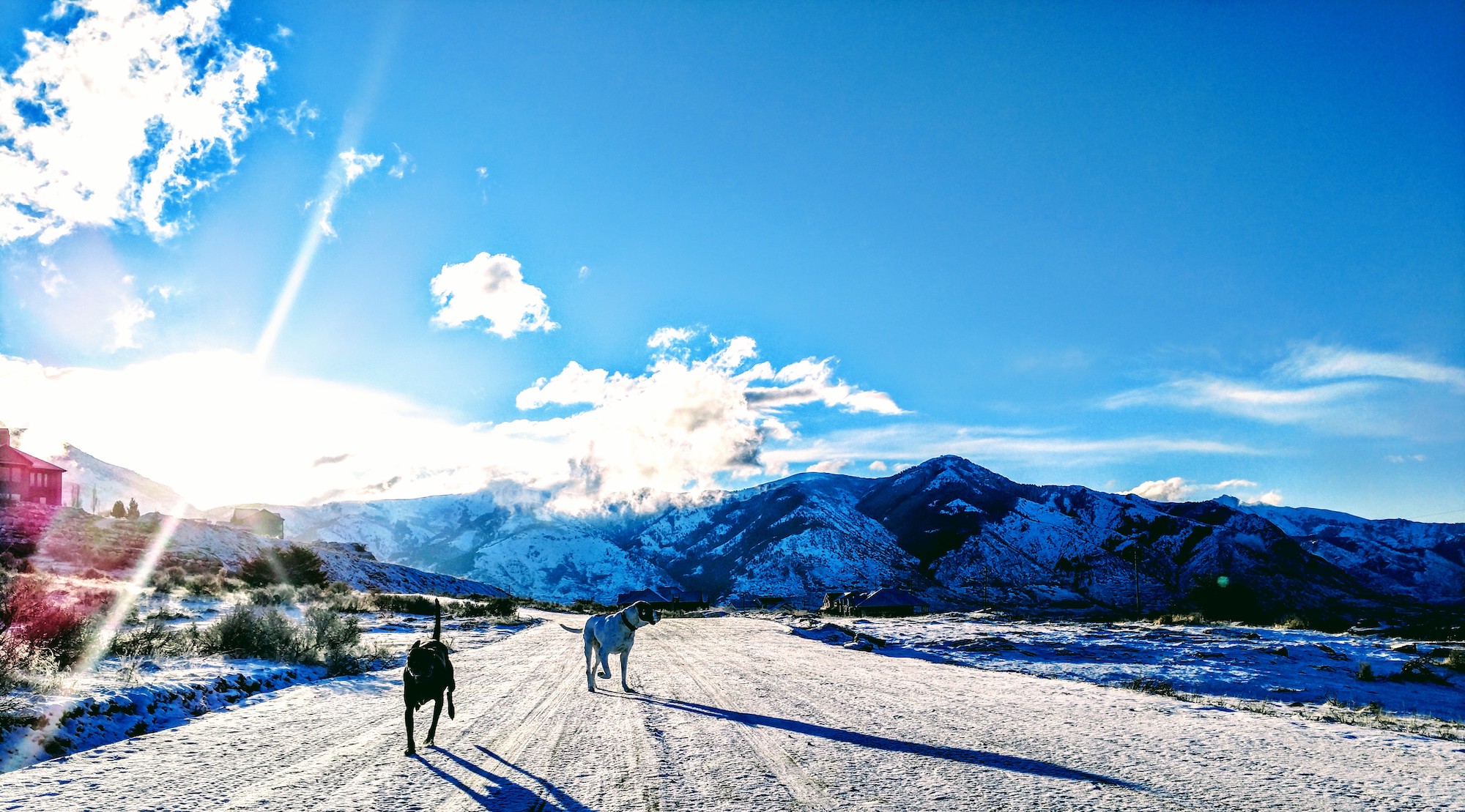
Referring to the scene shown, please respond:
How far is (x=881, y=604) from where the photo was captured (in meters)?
80.6

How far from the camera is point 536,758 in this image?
8.68 metres

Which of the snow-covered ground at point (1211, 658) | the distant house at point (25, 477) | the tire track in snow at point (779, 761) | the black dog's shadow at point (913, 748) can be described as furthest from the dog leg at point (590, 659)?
the distant house at point (25, 477)

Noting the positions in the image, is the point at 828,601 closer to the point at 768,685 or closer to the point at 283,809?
the point at 768,685

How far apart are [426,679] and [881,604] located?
250ft

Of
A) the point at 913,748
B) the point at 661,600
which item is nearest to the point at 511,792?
the point at 913,748

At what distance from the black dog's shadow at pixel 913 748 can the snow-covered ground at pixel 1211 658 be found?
10753 mm

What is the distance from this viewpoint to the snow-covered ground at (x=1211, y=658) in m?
17.0

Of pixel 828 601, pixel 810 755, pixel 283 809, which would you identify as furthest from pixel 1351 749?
pixel 828 601

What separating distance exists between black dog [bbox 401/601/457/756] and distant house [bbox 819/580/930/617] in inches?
2786

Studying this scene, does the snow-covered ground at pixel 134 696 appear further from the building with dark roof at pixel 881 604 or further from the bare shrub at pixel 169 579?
the building with dark roof at pixel 881 604

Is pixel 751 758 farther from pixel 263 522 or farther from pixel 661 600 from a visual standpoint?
pixel 263 522

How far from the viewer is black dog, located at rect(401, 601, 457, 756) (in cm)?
896

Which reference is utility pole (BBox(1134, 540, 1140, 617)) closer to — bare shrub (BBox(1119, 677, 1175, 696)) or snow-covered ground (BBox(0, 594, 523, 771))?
bare shrub (BBox(1119, 677, 1175, 696))

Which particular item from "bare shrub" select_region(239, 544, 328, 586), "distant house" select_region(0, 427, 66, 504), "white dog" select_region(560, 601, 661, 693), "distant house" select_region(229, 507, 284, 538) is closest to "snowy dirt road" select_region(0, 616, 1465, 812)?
"white dog" select_region(560, 601, 661, 693)
